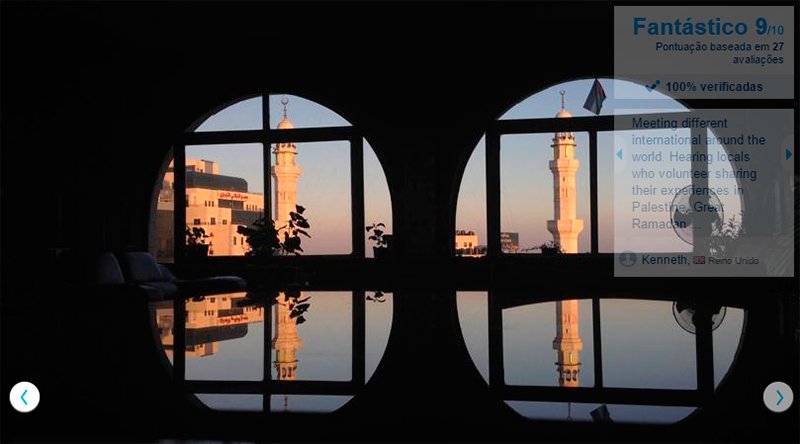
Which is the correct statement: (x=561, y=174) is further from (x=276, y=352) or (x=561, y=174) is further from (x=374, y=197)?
(x=276, y=352)

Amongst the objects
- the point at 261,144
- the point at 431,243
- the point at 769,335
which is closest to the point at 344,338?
the point at 769,335

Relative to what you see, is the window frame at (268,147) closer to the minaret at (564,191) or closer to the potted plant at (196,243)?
the potted plant at (196,243)

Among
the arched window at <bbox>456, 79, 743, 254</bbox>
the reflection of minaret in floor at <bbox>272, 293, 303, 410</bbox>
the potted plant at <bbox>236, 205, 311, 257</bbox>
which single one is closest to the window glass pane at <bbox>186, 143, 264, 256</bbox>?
the potted plant at <bbox>236, 205, 311, 257</bbox>

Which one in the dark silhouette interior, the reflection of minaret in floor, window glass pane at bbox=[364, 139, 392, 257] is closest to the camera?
the reflection of minaret in floor

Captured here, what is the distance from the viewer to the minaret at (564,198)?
9.69 metres

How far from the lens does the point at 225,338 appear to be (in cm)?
285

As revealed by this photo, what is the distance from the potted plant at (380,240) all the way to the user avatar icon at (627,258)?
10.7 feet

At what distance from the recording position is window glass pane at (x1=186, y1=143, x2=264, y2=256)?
10.7 meters
